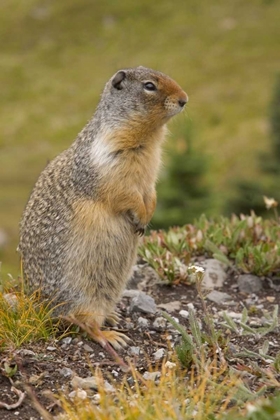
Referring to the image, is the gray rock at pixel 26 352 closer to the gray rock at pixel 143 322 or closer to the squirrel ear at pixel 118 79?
the gray rock at pixel 143 322

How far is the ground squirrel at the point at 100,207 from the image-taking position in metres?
7.00

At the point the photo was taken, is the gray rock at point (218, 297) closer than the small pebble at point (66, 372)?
No

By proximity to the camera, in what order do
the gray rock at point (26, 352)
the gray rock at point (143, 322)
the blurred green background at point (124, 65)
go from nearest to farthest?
the gray rock at point (26, 352) → the gray rock at point (143, 322) → the blurred green background at point (124, 65)

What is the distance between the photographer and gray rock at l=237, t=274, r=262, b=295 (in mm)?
8570

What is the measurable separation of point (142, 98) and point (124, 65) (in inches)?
3971

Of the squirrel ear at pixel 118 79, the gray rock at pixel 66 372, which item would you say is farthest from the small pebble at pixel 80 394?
the squirrel ear at pixel 118 79

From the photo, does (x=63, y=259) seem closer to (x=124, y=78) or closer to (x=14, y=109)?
(x=124, y=78)

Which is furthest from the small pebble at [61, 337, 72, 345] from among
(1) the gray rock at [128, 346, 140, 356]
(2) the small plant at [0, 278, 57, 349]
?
(1) the gray rock at [128, 346, 140, 356]

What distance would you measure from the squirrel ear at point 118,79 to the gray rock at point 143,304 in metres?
2.29

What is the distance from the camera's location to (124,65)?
10638 cm

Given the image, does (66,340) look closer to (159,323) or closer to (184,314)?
(159,323)

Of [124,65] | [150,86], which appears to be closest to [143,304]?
[150,86]

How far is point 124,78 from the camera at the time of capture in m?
7.81

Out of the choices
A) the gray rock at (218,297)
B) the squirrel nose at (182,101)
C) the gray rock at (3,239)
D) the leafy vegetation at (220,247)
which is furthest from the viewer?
the gray rock at (3,239)
